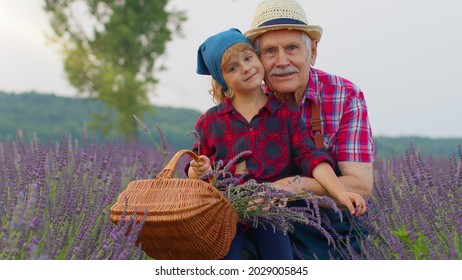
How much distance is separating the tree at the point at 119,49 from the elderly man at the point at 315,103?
9.26 meters

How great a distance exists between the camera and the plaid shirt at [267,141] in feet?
9.22

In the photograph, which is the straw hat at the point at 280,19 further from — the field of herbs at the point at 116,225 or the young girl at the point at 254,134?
the field of herbs at the point at 116,225

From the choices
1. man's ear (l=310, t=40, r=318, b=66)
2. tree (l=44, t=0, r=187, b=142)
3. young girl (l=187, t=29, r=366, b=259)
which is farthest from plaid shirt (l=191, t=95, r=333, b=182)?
tree (l=44, t=0, r=187, b=142)

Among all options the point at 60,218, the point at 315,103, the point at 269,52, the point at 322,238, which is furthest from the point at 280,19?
the point at 60,218

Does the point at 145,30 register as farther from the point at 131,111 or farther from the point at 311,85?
the point at 311,85

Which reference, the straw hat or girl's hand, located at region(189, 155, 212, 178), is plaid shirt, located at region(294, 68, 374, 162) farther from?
girl's hand, located at region(189, 155, 212, 178)

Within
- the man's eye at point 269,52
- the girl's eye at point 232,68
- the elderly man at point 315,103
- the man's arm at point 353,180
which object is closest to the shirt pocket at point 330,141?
the elderly man at point 315,103

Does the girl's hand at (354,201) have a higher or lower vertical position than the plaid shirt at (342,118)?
lower

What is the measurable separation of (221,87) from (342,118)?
0.63 m

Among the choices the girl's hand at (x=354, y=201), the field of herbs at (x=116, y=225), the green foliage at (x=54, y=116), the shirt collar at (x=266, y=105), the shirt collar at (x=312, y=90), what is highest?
the shirt collar at (x=312, y=90)

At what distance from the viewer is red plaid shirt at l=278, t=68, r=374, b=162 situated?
3.08m

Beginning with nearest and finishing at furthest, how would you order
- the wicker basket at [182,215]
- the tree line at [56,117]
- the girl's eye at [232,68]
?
the wicker basket at [182,215], the girl's eye at [232,68], the tree line at [56,117]

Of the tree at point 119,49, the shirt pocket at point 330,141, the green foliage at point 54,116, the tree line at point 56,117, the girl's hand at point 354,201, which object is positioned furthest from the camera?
the green foliage at point 54,116
